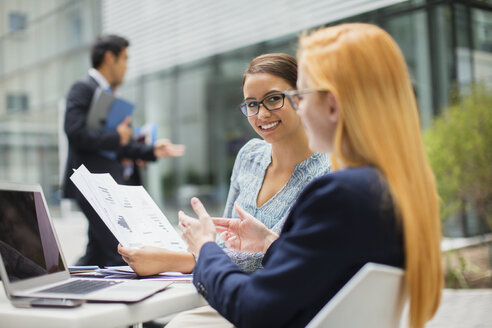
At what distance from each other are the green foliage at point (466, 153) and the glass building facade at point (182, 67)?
912 mm

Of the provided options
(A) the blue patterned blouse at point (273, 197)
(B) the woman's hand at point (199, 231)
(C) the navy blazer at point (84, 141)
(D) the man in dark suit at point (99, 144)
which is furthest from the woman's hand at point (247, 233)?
(C) the navy blazer at point (84, 141)

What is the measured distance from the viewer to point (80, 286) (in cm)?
147

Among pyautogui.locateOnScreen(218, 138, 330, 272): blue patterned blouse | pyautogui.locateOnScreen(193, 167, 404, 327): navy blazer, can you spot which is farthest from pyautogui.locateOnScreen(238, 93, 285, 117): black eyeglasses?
pyautogui.locateOnScreen(193, 167, 404, 327): navy blazer

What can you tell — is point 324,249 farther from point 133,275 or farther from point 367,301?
point 133,275

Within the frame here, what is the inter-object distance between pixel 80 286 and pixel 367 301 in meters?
0.85

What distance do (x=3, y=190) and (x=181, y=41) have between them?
9.70 meters

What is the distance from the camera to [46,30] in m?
16.3

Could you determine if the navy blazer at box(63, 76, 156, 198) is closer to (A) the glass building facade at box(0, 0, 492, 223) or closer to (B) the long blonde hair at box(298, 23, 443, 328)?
(A) the glass building facade at box(0, 0, 492, 223)

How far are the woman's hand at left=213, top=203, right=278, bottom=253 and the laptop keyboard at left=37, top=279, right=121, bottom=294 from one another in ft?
1.35

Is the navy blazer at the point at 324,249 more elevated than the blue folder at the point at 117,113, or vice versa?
the blue folder at the point at 117,113

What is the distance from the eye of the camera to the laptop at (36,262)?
134cm

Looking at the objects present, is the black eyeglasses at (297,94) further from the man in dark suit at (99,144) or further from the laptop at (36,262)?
Result: the man in dark suit at (99,144)

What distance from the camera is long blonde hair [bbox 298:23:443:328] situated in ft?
3.65

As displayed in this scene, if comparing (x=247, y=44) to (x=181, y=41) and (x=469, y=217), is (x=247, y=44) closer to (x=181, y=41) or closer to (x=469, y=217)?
(x=181, y=41)
